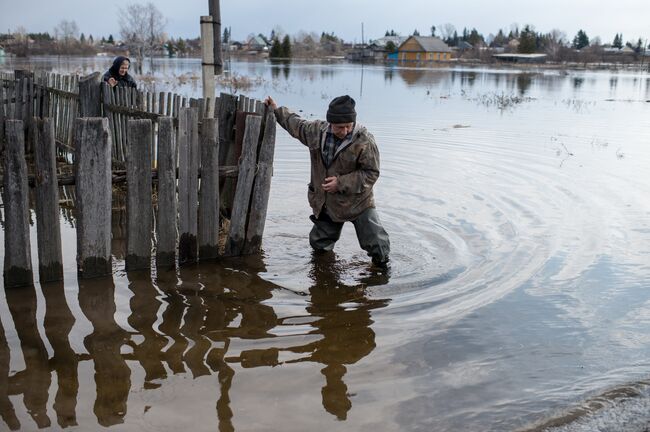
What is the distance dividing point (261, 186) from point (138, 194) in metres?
1.41

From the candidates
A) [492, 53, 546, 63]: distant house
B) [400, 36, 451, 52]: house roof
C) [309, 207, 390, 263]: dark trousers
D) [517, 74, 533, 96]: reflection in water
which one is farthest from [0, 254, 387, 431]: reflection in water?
[400, 36, 451, 52]: house roof

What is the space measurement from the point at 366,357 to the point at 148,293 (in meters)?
2.24

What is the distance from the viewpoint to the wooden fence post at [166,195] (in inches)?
248

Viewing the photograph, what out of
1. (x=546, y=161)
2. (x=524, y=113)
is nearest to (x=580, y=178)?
(x=546, y=161)

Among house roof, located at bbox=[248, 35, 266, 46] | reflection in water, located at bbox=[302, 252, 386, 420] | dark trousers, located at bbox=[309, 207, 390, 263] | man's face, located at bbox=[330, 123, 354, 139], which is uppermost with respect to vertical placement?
house roof, located at bbox=[248, 35, 266, 46]

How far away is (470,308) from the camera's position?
6.11 metres

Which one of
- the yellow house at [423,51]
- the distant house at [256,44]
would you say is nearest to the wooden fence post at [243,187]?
the yellow house at [423,51]

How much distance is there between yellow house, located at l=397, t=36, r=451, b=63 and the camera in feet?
370

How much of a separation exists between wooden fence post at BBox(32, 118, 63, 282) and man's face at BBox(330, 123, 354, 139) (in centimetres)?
259

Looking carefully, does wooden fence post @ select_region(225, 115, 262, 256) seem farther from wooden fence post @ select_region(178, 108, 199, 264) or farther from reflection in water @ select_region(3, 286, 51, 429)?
reflection in water @ select_region(3, 286, 51, 429)

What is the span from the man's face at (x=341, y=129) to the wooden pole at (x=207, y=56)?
1685mm

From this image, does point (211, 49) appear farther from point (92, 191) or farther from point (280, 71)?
point (280, 71)

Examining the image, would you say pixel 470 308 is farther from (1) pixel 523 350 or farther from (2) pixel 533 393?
(2) pixel 533 393

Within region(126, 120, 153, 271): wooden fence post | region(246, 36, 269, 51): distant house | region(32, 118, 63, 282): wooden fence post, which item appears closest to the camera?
region(32, 118, 63, 282): wooden fence post
